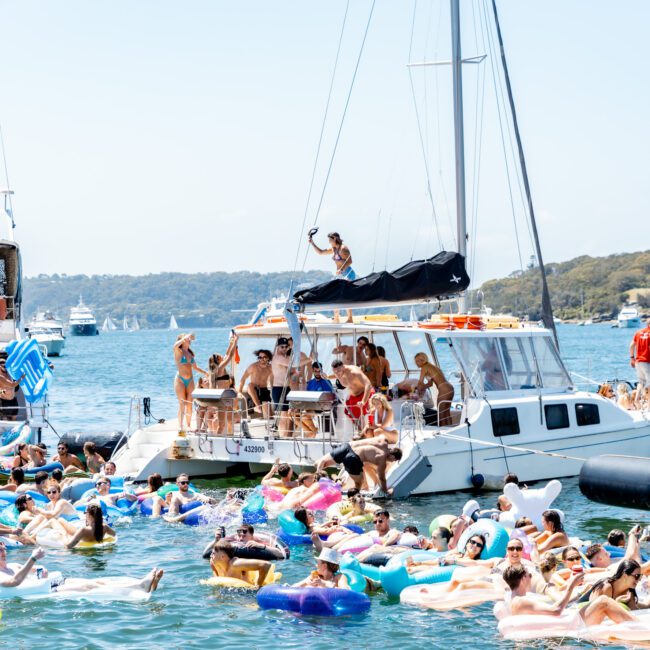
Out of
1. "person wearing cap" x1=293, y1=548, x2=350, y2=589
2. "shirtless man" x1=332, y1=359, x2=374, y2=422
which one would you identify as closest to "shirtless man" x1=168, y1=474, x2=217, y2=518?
"shirtless man" x1=332, y1=359, x2=374, y2=422

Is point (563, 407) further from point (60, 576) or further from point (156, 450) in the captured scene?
point (60, 576)

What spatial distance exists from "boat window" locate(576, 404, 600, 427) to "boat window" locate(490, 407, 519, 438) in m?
1.58

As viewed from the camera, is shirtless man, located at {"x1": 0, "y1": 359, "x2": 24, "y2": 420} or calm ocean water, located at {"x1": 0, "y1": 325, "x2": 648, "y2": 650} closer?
calm ocean water, located at {"x1": 0, "y1": 325, "x2": 648, "y2": 650}

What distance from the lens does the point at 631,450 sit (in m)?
21.5

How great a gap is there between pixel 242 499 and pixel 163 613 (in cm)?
518

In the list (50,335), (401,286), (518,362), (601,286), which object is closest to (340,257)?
(401,286)

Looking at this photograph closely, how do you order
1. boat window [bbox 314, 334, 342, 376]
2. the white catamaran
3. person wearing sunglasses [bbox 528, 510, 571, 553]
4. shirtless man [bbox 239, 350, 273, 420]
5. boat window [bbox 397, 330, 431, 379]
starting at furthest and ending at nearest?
boat window [bbox 314, 334, 342, 376], boat window [bbox 397, 330, 431, 379], shirtless man [bbox 239, 350, 273, 420], the white catamaran, person wearing sunglasses [bbox 528, 510, 571, 553]

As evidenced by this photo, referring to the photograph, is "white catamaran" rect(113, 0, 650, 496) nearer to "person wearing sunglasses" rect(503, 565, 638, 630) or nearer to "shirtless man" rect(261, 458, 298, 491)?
"shirtless man" rect(261, 458, 298, 491)

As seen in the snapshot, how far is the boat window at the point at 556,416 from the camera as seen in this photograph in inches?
804

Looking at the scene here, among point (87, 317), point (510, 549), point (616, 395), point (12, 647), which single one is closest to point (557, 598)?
point (510, 549)

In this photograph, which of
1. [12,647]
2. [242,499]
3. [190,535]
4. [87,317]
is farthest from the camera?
[87,317]

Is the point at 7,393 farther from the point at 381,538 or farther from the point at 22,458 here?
the point at 381,538

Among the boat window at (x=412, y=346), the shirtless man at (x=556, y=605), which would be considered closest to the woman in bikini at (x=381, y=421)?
the boat window at (x=412, y=346)

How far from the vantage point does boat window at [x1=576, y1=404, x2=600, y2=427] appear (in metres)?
20.9
